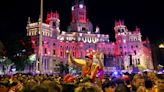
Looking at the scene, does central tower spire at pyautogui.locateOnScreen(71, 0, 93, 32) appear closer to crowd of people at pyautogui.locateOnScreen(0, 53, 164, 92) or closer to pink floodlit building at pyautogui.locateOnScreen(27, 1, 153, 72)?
pink floodlit building at pyautogui.locateOnScreen(27, 1, 153, 72)

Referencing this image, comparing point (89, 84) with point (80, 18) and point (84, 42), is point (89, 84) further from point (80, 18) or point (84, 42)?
point (80, 18)

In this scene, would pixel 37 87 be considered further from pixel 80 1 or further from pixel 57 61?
pixel 80 1

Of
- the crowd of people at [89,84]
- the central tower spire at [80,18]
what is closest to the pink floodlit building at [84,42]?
the central tower spire at [80,18]

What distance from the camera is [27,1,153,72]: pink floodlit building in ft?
279

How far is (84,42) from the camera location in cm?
9638

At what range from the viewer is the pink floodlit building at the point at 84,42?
85.1 metres

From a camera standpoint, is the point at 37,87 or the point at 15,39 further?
the point at 15,39

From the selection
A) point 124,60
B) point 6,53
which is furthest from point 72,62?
point 124,60

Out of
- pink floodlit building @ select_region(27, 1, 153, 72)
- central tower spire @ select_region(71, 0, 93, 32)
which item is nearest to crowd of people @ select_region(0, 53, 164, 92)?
pink floodlit building @ select_region(27, 1, 153, 72)

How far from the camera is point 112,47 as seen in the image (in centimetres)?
10206

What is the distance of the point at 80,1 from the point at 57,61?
35.4 metres

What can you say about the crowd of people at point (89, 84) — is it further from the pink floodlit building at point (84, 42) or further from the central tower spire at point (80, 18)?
the central tower spire at point (80, 18)

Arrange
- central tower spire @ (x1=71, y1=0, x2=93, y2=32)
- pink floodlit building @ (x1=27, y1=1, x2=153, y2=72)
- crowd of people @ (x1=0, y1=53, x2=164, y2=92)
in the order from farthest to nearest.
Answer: central tower spire @ (x1=71, y1=0, x2=93, y2=32), pink floodlit building @ (x1=27, y1=1, x2=153, y2=72), crowd of people @ (x1=0, y1=53, x2=164, y2=92)

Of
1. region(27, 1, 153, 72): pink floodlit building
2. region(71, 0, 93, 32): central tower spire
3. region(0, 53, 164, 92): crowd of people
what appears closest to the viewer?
region(0, 53, 164, 92): crowd of people
